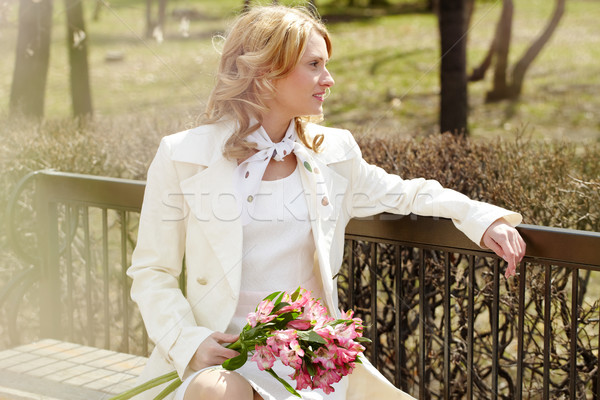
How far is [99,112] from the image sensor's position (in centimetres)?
1320

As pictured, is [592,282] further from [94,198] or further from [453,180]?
[94,198]

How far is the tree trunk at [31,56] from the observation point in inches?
305

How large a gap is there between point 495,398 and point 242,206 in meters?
1.14

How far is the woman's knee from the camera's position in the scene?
7.41 feet

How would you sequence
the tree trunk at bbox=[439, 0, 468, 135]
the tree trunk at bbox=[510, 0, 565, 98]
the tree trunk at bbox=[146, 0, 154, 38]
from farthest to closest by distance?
the tree trunk at bbox=[146, 0, 154, 38] < the tree trunk at bbox=[510, 0, 565, 98] < the tree trunk at bbox=[439, 0, 468, 135]

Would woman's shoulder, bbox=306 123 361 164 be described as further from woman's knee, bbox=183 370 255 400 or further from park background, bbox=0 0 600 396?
woman's knee, bbox=183 370 255 400

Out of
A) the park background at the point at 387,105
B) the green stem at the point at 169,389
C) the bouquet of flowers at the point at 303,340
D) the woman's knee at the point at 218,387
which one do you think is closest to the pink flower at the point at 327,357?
the bouquet of flowers at the point at 303,340

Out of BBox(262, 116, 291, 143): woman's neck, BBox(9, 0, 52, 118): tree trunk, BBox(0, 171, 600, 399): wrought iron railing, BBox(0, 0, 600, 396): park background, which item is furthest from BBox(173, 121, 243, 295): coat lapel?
Answer: BBox(9, 0, 52, 118): tree trunk

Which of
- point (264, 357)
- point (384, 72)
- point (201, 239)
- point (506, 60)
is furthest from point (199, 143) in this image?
point (384, 72)

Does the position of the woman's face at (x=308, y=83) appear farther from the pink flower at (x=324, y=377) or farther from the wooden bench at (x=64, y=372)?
the wooden bench at (x=64, y=372)

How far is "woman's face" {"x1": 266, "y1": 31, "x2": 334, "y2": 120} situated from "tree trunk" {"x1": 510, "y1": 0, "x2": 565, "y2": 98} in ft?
31.9

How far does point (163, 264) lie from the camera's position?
2568 mm

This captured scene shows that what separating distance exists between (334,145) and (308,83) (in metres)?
0.30

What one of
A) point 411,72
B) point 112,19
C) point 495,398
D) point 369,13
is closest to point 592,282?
point 495,398
